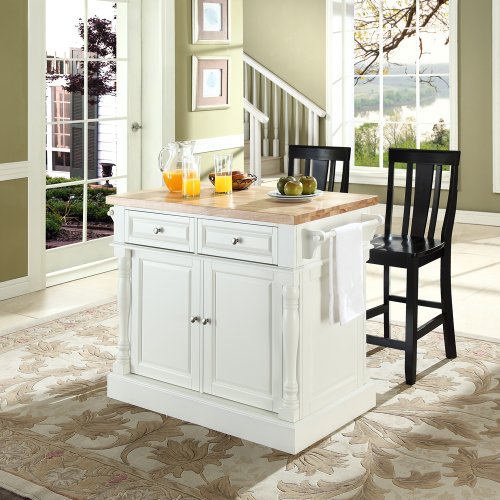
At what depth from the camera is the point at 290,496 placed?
2924 mm

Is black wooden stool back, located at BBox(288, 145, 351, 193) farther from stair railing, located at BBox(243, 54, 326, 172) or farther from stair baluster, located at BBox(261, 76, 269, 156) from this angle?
stair baluster, located at BBox(261, 76, 269, 156)

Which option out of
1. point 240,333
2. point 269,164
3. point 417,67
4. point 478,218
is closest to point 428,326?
point 240,333

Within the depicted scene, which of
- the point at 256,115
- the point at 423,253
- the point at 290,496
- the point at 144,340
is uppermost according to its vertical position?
the point at 256,115

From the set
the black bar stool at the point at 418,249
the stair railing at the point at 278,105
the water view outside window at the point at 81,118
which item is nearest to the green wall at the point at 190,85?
the water view outside window at the point at 81,118

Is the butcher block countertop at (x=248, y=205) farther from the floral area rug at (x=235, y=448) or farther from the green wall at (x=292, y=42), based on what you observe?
the green wall at (x=292, y=42)

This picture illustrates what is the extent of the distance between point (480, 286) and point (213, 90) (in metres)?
2.49

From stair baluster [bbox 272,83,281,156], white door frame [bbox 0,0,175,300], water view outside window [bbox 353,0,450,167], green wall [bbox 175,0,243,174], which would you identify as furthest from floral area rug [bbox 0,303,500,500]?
stair baluster [bbox 272,83,281,156]

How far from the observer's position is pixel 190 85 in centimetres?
661

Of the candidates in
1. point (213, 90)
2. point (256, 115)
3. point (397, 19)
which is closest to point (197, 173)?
point (213, 90)

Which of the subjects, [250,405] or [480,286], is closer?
[250,405]

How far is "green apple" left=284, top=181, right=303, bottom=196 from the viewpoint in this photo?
345 cm

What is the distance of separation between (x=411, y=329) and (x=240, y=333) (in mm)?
1009

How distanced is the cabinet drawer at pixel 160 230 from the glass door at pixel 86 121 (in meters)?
2.45

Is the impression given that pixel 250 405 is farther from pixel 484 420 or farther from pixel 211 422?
pixel 484 420
